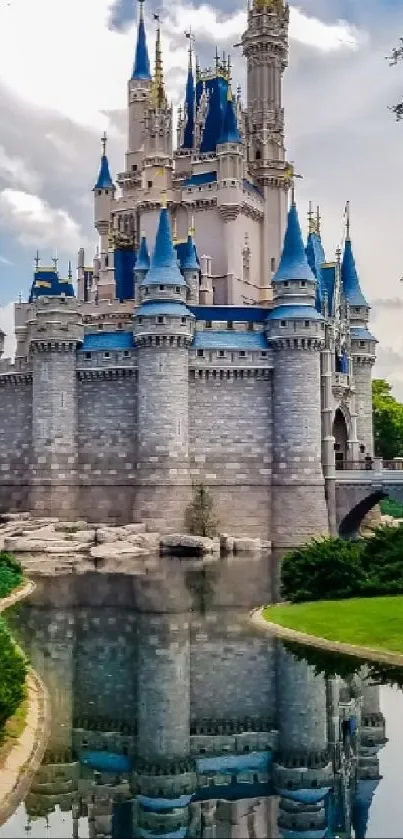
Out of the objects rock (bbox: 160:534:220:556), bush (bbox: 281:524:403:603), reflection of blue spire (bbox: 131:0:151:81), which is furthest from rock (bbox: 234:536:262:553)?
reflection of blue spire (bbox: 131:0:151:81)

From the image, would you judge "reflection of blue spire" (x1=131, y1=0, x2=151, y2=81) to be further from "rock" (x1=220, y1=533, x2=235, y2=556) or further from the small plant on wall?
"rock" (x1=220, y1=533, x2=235, y2=556)

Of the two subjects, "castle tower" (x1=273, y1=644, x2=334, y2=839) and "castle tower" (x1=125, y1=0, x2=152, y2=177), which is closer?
"castle tower" (x1=273, y1=644, x2=334, y2=839)

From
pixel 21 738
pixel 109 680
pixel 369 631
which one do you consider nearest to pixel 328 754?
pixel 21 738

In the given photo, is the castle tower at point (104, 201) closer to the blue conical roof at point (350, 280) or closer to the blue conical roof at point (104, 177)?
the blue conical roof at point (104, 177)

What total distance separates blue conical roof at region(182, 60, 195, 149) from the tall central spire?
3496 millimetres

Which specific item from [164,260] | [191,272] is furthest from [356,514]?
[164,260]

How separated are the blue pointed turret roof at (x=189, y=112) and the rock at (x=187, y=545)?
29462mm

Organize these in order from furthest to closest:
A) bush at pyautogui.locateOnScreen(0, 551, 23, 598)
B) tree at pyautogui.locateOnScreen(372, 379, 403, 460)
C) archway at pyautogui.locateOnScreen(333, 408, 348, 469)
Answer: tree at pyautogui.locateOnScreen(372, 379, 403, 460), archway at pyautogui.locateOnScreen(333, 408, 348, 469), bush at pyautogui.locateOnScreen(0, 551, 23, 598)

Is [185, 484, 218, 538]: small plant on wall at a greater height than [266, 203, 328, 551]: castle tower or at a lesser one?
lesser

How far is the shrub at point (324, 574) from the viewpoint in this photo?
25906 mm

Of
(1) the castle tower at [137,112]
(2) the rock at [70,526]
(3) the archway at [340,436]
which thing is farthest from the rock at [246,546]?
(1) the castle tower at [137,112]

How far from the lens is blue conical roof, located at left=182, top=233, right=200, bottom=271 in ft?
179

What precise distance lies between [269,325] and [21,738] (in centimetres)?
3751

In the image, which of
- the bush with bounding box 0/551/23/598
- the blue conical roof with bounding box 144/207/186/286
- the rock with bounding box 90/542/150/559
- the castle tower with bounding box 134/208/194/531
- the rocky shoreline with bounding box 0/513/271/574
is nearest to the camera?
the bush with bounding box 0/551/23/598
